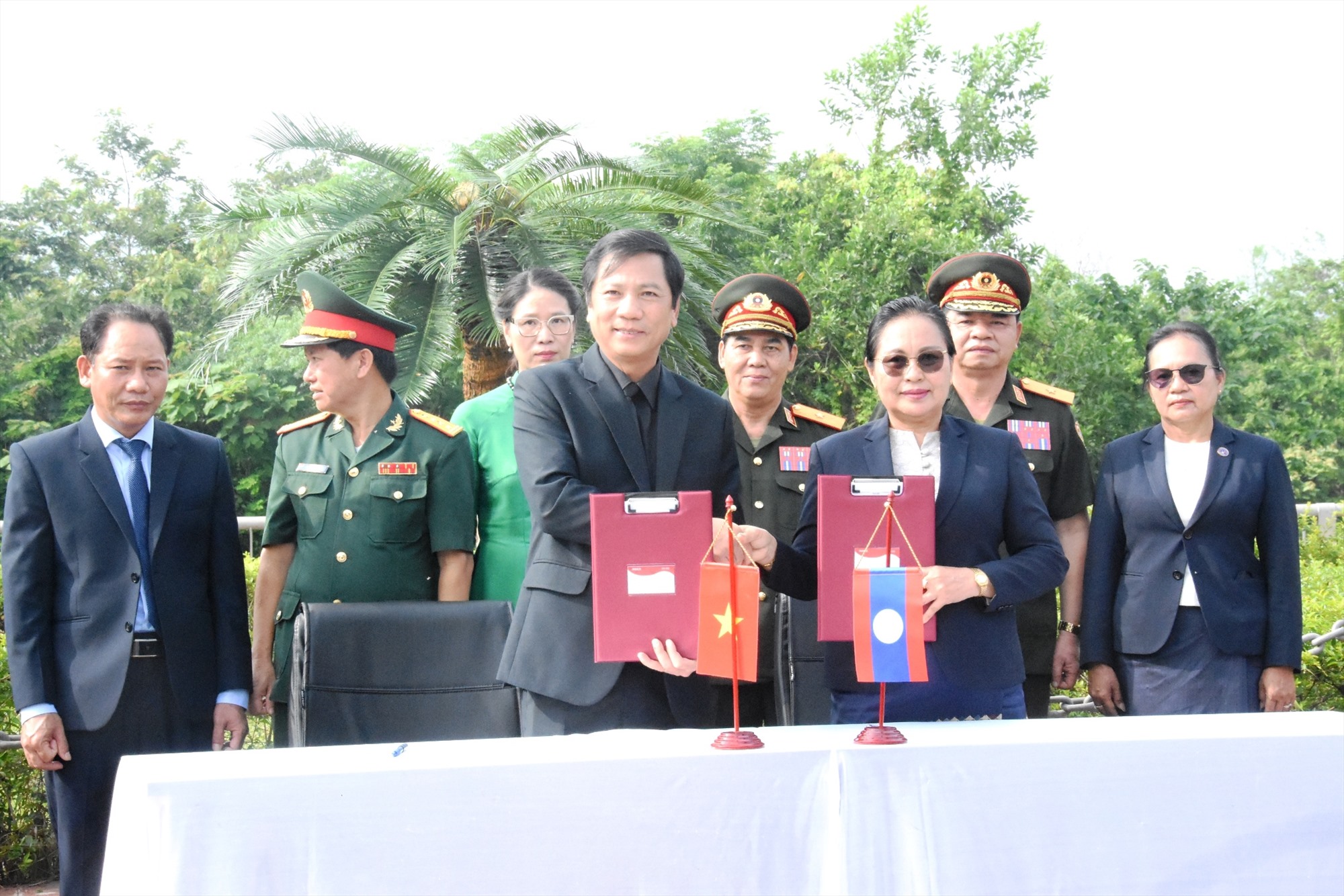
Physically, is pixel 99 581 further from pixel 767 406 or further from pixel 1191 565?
pixel 1191 565

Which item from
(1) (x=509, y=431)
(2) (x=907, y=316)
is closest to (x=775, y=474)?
(1) (x=509, y=431)

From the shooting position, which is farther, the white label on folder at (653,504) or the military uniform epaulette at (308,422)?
the military uniform epaulette at (308,422)

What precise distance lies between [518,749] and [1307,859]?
4.47 ft

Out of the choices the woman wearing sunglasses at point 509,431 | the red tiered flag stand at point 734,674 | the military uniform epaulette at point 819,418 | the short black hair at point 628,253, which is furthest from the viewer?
the military uniform epaulette at point 819,418

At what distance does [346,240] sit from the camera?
33.3ft

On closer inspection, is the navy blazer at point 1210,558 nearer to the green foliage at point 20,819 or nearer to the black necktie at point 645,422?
the black necktie at point 645,422

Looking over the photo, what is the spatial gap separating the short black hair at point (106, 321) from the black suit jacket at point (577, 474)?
3.56 ft

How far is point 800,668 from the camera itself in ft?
10.6

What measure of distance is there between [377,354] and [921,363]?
5.52ft

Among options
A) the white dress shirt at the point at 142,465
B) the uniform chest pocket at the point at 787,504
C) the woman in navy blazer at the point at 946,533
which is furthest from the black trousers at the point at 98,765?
the uniform chest pocket at the point at 787,504

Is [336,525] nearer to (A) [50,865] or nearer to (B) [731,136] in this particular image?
(A) [50,865]

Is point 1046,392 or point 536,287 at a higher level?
point 536,287

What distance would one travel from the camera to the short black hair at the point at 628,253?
8.88ft

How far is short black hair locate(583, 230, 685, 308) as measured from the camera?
107 inches
